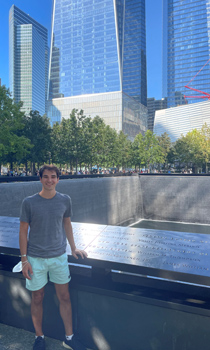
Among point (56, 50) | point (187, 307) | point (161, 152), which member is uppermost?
point (56, 50)

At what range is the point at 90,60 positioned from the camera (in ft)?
→ 372

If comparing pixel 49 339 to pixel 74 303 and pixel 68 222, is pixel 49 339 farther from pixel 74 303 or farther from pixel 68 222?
pixel 68 222

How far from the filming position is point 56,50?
116125mm

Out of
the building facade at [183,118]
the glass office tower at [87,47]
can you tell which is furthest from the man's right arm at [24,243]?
the building facade at [183,118]

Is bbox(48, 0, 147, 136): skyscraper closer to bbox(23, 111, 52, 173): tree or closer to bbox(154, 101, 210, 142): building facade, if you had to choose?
bbox(154, 101, 210, 142): building facade

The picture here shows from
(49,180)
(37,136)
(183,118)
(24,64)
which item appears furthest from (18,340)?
(24,64)

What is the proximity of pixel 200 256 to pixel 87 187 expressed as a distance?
17.3 m

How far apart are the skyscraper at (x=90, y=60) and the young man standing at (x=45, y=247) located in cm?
9136

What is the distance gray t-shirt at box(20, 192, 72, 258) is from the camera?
9.39 ft

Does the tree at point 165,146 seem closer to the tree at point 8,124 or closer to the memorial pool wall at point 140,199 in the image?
the memorial pool wall at point 140,199

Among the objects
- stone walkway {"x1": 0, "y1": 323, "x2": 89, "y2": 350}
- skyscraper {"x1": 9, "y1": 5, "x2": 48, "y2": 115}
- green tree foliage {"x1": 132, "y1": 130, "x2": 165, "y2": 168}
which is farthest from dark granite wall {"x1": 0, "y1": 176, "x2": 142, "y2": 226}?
skyscraper {"x1": 9, "y1": 5, "x2": 48, "y2": 115}

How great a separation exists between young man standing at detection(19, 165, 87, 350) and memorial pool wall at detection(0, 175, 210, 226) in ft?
48.7

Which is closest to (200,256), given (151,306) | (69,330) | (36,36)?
(151,306)

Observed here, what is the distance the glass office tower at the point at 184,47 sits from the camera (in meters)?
141
